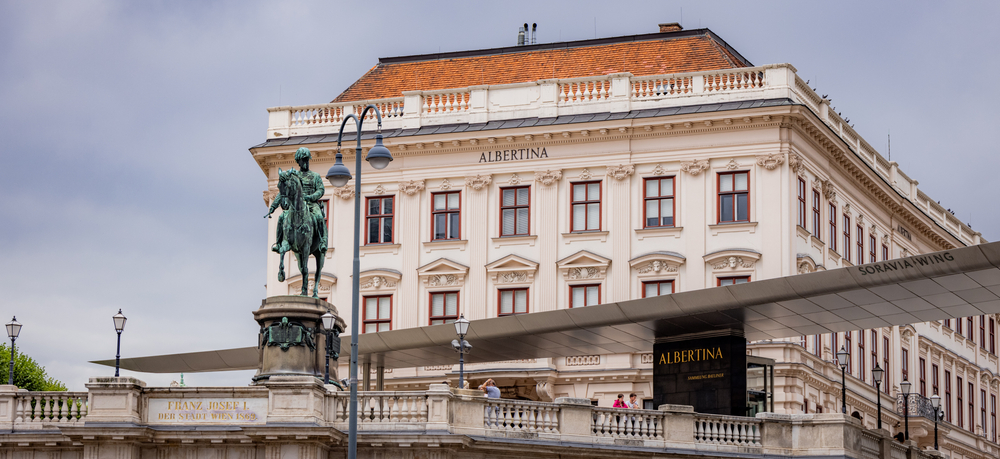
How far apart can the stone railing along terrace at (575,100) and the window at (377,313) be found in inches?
214

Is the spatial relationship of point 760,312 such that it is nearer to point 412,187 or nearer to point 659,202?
point 659,202

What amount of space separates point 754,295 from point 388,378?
20.9 metres

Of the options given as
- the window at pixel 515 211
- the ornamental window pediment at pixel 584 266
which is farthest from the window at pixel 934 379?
the window at pixel 515 211

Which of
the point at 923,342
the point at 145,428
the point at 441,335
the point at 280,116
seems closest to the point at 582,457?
the point at 145,428

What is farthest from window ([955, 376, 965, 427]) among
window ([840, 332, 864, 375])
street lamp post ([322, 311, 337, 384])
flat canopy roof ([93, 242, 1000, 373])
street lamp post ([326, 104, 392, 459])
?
street lamp post ([326, 104, 392, 459])

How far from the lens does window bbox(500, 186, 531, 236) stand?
182 feet

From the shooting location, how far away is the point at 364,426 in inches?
1277

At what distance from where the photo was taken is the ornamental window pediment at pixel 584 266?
54219 mm

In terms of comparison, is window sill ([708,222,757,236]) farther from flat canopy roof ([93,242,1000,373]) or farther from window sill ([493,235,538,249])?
flat canopy roof ([93,242,1000,373])

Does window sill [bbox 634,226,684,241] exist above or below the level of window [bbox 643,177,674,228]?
below

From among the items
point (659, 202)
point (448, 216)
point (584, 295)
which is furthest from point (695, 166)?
point (448, 216)

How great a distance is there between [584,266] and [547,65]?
981 centimetres

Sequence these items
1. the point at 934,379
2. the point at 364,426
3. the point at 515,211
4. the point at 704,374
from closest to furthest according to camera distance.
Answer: the point at 364,426, the point at 704,374, the point at 515,211, the point at 934,379

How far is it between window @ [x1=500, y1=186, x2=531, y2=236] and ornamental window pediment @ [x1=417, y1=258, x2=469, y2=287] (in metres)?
1.93
